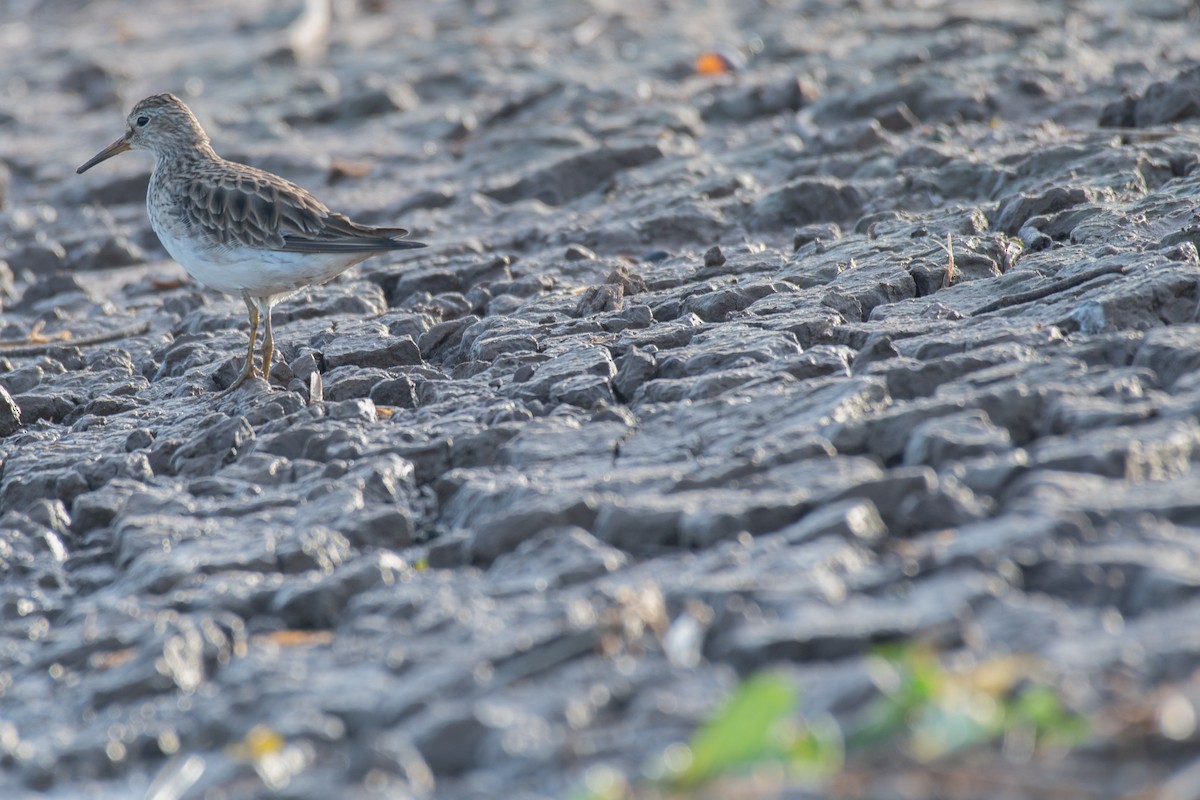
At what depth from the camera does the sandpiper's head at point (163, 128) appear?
7719 millimetres

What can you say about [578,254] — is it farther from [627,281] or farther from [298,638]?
[298,638]

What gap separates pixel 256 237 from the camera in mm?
6766

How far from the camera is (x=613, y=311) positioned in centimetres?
652

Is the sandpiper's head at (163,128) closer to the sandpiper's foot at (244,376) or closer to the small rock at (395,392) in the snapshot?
the sandpiper's foot at (244,376)

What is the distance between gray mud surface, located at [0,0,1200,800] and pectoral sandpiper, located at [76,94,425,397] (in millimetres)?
332

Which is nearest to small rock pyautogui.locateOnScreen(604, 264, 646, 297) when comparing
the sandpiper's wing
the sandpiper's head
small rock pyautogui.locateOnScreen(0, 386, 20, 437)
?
the sandpiper's wing

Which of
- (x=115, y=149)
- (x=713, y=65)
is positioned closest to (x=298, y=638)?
(x=115, y=149)

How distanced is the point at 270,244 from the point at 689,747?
4.39 metres

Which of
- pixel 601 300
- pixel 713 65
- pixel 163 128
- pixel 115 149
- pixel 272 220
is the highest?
pixel 163 128

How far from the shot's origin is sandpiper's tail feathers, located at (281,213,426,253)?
21.7ft

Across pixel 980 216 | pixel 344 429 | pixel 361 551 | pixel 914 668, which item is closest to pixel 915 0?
pixel 980 216

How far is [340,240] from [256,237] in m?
0.41

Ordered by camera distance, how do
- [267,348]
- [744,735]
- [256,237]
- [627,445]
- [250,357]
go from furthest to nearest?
[256,237] < [267,348] < [250,357] < [627,445] < [744,735]

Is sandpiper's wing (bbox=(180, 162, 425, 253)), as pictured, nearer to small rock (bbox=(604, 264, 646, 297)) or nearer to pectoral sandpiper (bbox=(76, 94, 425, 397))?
pectoral sandpiper (bbox=(76, 94, 425, 397))
